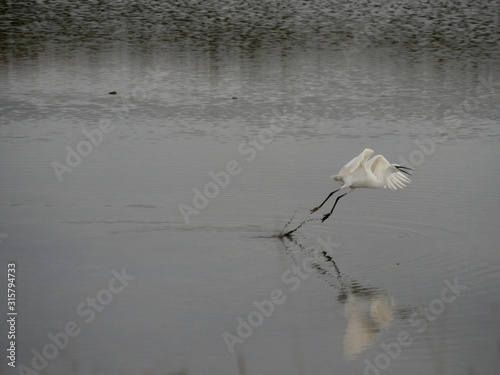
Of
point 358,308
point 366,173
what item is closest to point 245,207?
point 366,173

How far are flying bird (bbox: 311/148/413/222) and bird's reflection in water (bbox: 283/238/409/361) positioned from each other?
96 centimetres

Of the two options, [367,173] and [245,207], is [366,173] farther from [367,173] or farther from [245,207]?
[245,207]

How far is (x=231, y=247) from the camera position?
913 cm

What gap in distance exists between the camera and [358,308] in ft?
25.0

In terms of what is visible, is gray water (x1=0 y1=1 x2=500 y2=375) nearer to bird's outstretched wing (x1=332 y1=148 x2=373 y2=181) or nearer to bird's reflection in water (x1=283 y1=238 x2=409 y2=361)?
bird's reflection in water (x1=283 y1=238 x2=409 y2=361)

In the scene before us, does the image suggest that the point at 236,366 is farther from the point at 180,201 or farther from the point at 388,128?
the point at 388,128

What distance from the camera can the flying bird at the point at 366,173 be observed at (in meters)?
9.46

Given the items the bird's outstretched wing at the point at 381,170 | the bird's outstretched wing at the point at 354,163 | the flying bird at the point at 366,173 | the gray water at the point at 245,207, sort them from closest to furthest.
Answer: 1. the gray water at the point at 245,207
2. the bird's outstretched wing at the point at 354,163
3. the flying bird at the point at 366,173
4. the bird's outstretched wing at the point at 381,170

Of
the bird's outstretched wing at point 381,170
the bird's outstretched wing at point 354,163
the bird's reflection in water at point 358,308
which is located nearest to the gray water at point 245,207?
the bird's reflection in water at point 358,308

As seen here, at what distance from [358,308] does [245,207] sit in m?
2.97

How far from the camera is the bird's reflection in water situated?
22.8 ft

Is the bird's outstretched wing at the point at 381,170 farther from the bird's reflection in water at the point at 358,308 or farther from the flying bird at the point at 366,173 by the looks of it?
the bird's reflection in water at the point at 358,308

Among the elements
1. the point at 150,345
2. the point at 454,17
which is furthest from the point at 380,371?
the point at 454,17

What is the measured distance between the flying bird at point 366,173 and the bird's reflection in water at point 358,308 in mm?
962
